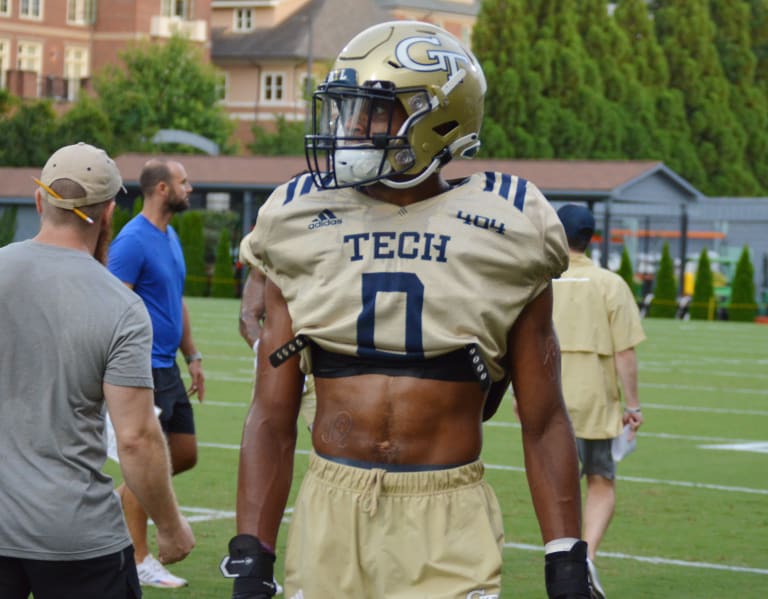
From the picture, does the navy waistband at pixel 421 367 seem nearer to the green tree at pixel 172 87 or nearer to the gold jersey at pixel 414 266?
the gold jersey at pixel 414 266

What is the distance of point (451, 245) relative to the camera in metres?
3.86

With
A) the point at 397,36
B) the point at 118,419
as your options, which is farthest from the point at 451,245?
the point at 118,419

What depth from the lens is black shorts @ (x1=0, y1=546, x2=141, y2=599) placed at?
457 cm

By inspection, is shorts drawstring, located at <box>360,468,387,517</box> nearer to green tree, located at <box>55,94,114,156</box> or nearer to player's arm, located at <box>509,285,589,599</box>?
player's arm, located at <box>509,285,589,599</box>

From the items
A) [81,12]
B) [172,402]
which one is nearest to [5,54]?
[81,12]

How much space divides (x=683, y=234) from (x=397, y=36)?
31303 millimetres

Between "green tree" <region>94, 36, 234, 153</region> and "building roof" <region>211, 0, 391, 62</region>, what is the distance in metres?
14.8

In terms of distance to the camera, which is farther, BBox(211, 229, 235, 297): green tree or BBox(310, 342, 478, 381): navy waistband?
BBox(211, 229, 235, 297): green tree

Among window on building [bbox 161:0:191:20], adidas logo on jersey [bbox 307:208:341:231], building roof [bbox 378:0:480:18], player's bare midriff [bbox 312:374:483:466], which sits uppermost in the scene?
building roof [bbox 378:0:480:18]

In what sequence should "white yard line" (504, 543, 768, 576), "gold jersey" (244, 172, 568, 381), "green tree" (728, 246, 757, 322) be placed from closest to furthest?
"gold jersey" (244, 172, 568, 381) < "white yard line" (504, 543, 768, 576) < "green tree" (728, 246, 757, 322)

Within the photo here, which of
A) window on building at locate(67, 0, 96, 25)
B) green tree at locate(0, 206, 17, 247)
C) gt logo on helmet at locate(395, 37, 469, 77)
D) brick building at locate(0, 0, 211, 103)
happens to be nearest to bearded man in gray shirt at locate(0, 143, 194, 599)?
gt logo on helmet at locate(395, 37, 469, 77)

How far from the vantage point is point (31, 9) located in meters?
72.3

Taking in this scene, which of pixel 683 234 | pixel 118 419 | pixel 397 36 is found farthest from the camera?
pixel 683 234

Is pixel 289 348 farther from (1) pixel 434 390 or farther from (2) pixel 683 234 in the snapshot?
(2) pixel 683 234
